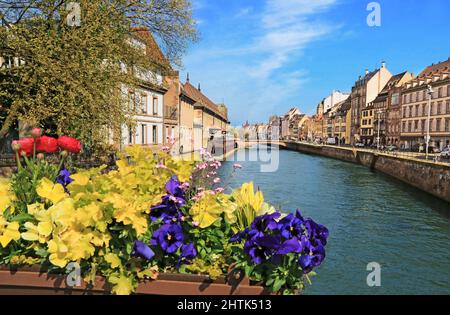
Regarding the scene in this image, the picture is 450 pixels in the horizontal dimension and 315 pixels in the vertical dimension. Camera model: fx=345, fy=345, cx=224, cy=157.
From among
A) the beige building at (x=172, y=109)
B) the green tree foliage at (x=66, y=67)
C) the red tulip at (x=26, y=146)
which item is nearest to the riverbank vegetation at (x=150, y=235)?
the red tulip at (x=26, y=146)

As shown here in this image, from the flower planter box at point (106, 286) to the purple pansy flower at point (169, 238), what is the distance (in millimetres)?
167

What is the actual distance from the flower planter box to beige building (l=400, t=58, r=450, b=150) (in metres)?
62.6

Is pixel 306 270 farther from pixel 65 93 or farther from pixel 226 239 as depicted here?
pixel 65 93

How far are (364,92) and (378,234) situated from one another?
81.7 m

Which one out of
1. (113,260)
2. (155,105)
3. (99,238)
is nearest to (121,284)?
(113,260)

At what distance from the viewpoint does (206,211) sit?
2311 millimetres

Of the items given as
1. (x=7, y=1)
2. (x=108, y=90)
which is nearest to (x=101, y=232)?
(x=108, y=90)

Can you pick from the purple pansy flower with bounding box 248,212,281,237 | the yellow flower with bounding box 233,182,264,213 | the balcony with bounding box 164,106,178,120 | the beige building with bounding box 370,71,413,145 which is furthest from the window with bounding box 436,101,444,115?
the purple pansy flower with bounding box 248,212,281,237

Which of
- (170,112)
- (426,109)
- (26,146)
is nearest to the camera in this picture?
(26,146)

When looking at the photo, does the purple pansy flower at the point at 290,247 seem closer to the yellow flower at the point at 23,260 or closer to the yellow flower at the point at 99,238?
the yellow flower at the point at 99,238

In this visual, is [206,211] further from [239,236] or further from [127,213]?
[127,213]

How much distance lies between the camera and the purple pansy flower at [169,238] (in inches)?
85.1

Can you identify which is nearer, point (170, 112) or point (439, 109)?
point (170, 112)
